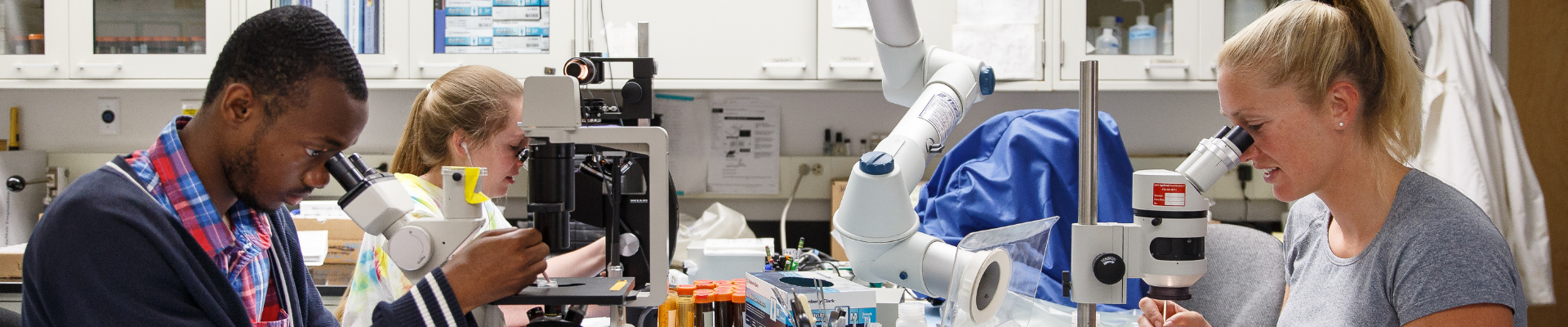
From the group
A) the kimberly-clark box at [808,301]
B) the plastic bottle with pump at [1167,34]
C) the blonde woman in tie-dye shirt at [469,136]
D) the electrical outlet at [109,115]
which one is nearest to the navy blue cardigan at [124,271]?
the kimberly-clark box at [808,301]

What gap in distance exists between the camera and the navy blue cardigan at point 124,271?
0.74 metres

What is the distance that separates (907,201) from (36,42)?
2806 millimetres

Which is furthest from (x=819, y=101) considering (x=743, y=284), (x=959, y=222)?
(x=743, y=284)

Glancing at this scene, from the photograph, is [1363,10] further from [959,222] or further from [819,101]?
[819,101]

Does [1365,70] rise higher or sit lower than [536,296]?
higher

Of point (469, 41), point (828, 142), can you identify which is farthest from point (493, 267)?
point (828, 142)

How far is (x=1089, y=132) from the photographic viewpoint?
0.91 meters

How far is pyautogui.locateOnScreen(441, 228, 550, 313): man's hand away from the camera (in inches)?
32.1

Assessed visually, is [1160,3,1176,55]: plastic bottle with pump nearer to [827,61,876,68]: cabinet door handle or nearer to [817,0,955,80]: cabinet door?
[817,0,955,80]: cabinet door

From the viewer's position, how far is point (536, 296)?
2.72ft

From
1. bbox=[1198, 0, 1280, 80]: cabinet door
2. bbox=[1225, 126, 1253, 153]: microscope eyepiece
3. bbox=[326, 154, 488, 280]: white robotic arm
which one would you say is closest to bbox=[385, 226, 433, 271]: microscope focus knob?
bbox=[326, 154, 488, 280]: white robotic arm

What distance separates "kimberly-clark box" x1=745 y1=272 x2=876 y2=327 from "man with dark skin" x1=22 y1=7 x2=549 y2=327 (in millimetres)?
392

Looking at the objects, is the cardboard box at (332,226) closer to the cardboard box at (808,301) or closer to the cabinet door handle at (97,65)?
the cabinet door handle at (97,65)

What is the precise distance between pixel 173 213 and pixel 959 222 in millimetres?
1488
